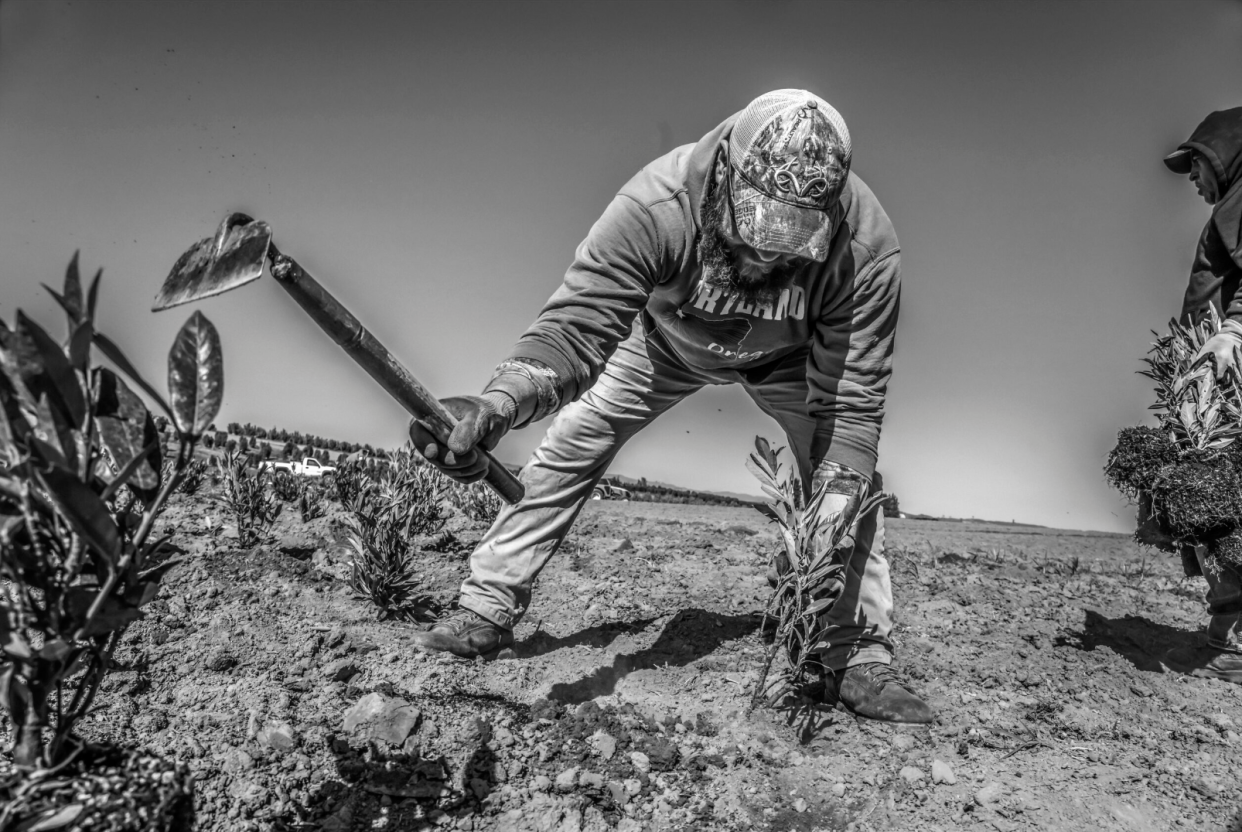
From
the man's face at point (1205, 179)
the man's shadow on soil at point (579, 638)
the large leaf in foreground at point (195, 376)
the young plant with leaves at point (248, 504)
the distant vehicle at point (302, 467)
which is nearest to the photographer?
the large leaf in foreground at point (195, 376)

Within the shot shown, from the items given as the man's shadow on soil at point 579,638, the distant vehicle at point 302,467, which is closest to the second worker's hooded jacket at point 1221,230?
the man's shadow on soil at point 579,638

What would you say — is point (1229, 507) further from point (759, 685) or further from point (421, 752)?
point (421, 752)

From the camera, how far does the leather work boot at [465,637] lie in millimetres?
3072

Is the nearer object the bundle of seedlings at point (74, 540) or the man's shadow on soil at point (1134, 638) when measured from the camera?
the bundle of seedlings at point (74, 540)

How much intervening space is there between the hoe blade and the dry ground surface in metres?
0.49

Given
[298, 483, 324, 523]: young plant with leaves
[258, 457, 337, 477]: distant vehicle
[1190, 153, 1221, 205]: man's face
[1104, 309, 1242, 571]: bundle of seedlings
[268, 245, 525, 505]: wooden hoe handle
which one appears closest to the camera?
[268, 245, 525, 505]: wooden hoe handle

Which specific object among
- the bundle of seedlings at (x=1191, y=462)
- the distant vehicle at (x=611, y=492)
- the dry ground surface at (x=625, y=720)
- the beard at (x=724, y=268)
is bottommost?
the dry ground surface at (x=625, y=720)

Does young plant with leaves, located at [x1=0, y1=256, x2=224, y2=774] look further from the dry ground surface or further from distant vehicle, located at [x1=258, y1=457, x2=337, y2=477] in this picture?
distant vehicle, located at [x1=258, y1=457, x2=337, y2=477]

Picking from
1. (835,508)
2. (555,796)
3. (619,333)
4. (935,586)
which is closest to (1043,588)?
(935,586)

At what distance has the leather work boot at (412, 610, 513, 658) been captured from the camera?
3.07m

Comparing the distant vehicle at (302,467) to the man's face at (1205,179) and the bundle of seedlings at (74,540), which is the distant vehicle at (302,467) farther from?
the man's face at (1205,179)

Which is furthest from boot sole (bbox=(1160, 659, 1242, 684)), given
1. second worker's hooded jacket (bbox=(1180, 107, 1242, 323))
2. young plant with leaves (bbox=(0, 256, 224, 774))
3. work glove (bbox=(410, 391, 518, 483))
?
young plant with leaves (bbox=(0, 256, 224, 774))

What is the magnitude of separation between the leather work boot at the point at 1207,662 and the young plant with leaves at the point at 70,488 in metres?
4.22

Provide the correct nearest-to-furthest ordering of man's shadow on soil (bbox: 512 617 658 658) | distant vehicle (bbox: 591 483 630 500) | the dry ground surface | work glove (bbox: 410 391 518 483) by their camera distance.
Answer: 1. the dry ground surface
2. work glove (bbox: 410 391 518 483)
3. man's shadow on soil (bbox: 512 617 658 658)
4. distant vehicle (bbox: 591 483 630 500)
